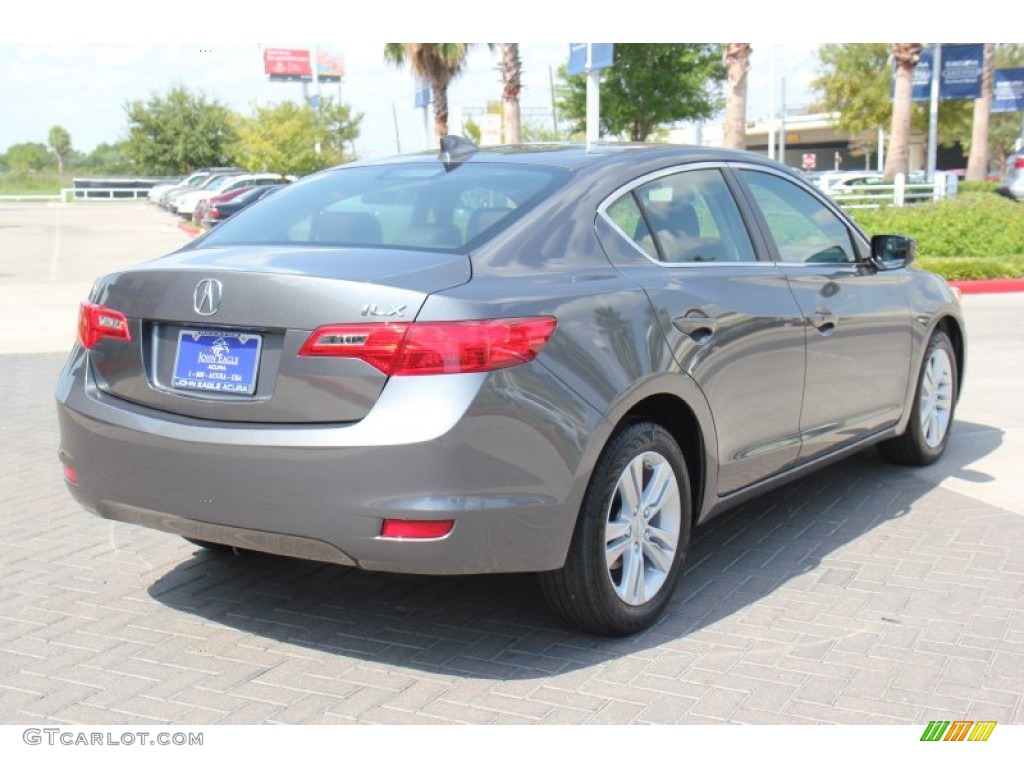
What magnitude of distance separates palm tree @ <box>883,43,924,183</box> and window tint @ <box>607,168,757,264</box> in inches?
939

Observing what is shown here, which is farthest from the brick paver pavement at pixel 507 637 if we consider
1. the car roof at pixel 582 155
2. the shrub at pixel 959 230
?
the shrub at pixel 959 230

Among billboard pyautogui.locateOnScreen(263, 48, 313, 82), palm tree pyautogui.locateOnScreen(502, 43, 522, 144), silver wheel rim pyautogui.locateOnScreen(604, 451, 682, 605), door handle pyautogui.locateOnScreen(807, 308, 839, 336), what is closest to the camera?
silver wheel rim pyautogui.locateOnScreen(604, 451, 682, 605)

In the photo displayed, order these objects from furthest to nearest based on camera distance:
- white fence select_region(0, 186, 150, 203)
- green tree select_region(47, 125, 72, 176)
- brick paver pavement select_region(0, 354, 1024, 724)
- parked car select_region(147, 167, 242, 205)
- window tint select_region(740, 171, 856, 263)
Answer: green tree select_region(47, 125, 72, 176), white fence select_region(0, 186, 150, 203), parked car select_region(147, 167, 242, 205), window tint select_region(740, 171, 856, 263), brick paver pavement select_region(0, 354, 1024, 724)

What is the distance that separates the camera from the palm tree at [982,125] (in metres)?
34.4

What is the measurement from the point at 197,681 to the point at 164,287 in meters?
1.28

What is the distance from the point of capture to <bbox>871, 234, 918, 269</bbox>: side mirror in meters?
5.96

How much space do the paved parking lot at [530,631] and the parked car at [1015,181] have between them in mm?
24953

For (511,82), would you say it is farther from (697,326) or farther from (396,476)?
(396,476)

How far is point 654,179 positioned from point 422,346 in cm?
155

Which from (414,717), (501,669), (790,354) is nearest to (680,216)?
(790,354)

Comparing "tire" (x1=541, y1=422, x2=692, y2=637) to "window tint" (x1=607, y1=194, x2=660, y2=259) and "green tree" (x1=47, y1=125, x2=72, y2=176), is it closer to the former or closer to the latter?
"window tint" (x1=607, y1=194, x2=660, y2=259)

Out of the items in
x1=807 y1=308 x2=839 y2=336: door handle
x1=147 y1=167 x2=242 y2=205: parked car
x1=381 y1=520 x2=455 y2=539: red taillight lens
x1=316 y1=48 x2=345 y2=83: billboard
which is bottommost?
x1=147 y1=167 x2=242 y2=205: parked car

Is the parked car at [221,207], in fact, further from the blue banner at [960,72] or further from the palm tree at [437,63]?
the blue banner at [960,72]

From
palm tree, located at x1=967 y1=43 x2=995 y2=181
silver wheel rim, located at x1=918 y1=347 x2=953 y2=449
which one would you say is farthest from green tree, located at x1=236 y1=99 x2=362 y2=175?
silver wheel rim, located at x1=918 y1=347 x2=953 y2=449
